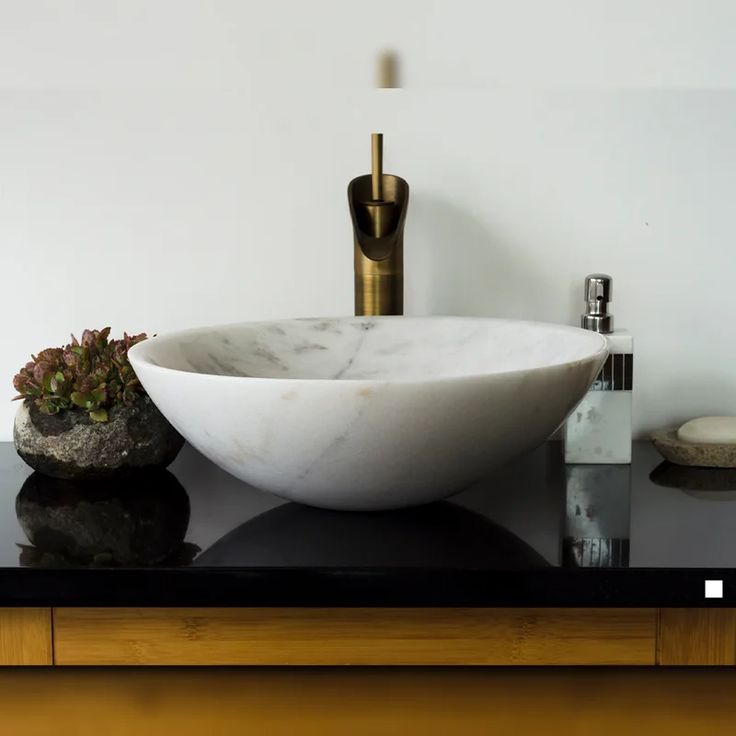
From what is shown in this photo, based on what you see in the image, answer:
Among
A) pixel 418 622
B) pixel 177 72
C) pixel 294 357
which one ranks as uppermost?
A: pixel 177 72

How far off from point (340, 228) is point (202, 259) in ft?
0.52

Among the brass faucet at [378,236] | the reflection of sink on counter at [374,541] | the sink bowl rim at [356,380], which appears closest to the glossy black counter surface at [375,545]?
the reflection of sink on counter at [374,541]

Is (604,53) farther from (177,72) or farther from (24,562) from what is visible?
(24,562)

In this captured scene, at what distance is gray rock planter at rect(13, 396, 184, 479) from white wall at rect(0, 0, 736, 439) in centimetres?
24

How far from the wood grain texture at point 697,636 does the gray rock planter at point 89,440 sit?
1.57 ft

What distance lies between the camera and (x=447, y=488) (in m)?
0.75

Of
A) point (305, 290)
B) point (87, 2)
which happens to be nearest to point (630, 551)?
point (305, 290)

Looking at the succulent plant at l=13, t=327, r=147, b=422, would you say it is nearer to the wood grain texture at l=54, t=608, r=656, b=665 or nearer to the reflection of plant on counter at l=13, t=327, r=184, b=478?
the reflection of plant on counter at l=13, t=327, r=184, b=478

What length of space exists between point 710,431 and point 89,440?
23.6 inches

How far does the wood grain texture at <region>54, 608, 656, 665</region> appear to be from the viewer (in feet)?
2.16

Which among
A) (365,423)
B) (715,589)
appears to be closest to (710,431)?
(715,589)

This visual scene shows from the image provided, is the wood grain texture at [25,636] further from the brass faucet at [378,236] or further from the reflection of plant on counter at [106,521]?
the brass faucet at [378,236]

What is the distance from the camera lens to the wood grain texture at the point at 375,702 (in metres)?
0.66

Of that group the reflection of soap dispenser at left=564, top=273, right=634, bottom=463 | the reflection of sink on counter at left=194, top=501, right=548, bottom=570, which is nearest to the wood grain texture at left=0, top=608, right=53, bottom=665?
the reflection of sink on counter at left=194, top=501, right=548, bottom=570
